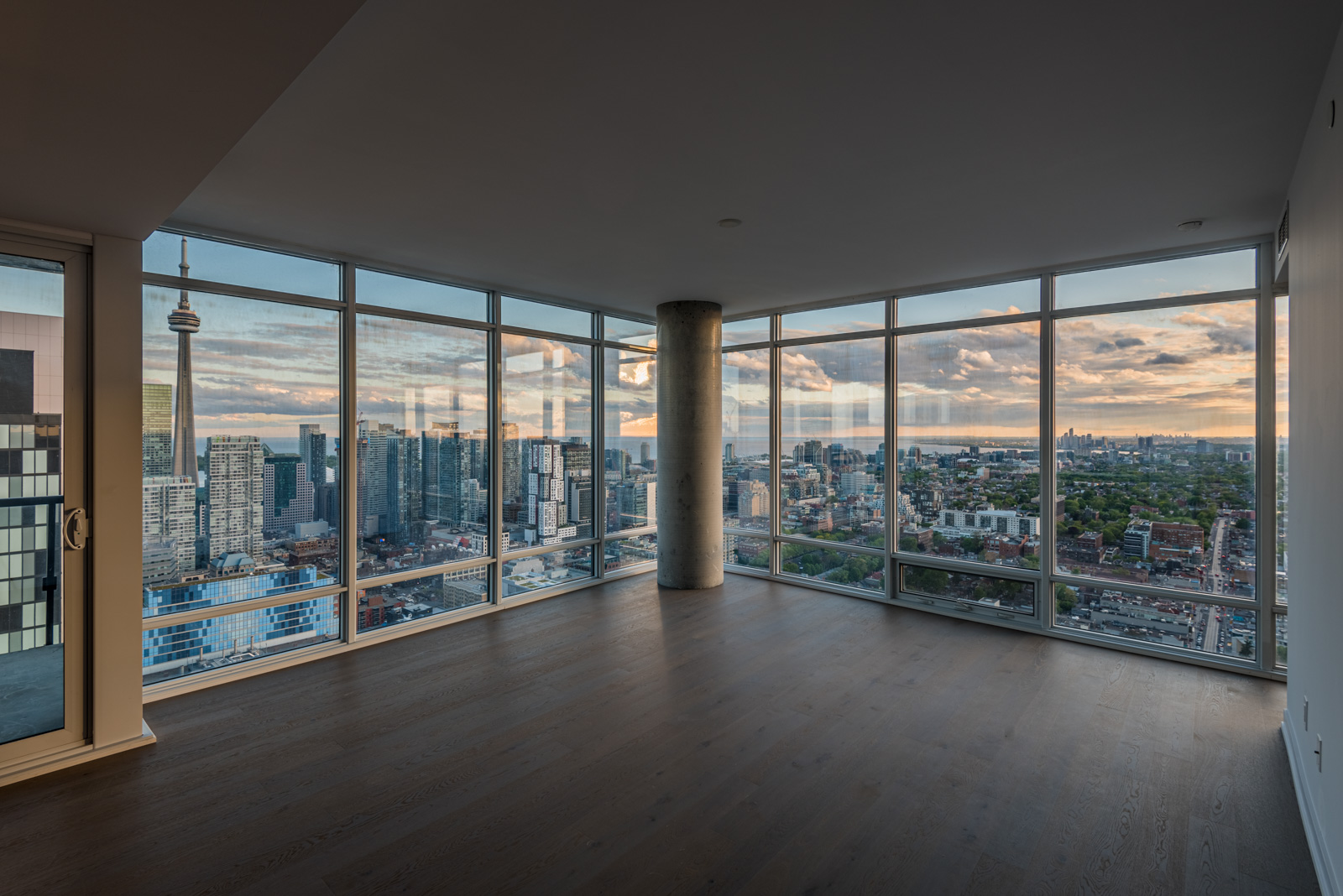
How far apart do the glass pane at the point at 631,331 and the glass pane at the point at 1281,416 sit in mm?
5520

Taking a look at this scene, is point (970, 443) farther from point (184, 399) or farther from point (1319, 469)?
point (184, 399)

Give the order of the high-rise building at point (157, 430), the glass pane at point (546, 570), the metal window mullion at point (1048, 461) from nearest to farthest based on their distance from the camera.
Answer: the high-rise building at point (157, 430) → the metal window mullion at point (1048, 461) → the glass pane at point (546, 570)

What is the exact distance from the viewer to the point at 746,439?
7832 mm

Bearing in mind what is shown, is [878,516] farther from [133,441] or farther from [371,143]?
[133,441]

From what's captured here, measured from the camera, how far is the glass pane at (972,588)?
5719mm

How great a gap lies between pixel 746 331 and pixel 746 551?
2.73 meters

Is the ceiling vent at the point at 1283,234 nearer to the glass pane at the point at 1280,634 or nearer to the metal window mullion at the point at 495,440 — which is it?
the glass pane at the point at 1280,634

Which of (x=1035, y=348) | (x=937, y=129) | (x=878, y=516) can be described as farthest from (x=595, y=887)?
(x=1035, y=348)

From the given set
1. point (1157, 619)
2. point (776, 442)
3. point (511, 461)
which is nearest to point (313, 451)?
point (511, 461)

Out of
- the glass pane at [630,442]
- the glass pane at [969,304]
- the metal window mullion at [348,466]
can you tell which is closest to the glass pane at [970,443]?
the glass pane at [969,304]

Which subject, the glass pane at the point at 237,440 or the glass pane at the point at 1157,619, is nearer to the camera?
the glass pane at the point at 237,440

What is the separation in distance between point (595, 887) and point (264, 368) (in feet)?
14.2

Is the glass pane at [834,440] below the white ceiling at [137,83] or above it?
below

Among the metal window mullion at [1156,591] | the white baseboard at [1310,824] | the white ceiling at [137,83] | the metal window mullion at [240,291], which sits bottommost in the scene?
the white baseboard at [1310,824]
